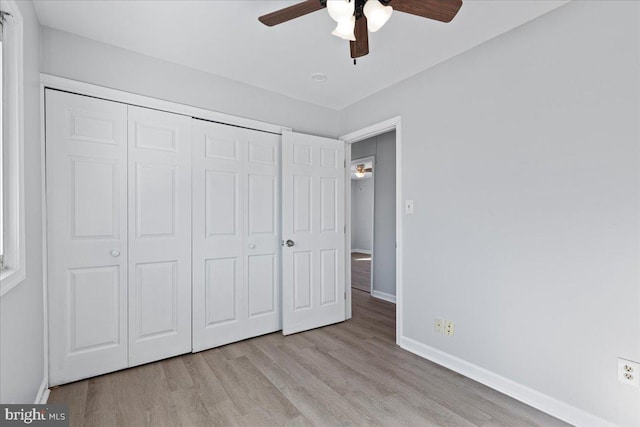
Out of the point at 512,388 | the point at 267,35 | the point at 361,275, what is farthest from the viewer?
the point at 361,275

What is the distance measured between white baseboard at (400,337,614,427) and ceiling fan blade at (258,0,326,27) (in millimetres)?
2618

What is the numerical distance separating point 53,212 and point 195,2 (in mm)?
1731

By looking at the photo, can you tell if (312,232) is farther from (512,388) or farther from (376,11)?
(376,11)

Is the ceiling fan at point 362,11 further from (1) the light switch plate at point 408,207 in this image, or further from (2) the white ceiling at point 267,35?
(1) the light switch plate at point 408,207

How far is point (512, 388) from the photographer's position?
2.11m

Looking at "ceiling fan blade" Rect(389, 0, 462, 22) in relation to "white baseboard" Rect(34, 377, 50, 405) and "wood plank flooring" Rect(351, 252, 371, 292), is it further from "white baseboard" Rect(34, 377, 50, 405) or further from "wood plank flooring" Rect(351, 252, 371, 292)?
"wood plank flooring" Rect(351, 252, 371, 292)

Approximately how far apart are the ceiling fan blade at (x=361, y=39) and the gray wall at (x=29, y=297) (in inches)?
71.2

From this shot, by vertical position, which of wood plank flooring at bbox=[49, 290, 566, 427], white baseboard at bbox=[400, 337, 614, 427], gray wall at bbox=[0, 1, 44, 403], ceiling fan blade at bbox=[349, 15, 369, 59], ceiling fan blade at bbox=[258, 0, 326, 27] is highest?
ceiling fan blade at bbox=[258, 0, 326, 27]

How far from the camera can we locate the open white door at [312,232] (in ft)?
10.5

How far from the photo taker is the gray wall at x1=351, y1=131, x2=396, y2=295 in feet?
14.9

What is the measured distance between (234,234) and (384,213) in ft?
8.30

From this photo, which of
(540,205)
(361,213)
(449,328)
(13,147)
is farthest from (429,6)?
(361,213)

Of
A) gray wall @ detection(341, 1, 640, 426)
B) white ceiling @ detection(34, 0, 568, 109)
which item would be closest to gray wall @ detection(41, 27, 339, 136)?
white ceiling @ detection(34, 0, 568, 109)

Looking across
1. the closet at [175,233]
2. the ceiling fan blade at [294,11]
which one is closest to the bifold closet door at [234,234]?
the closet at [175,233]
